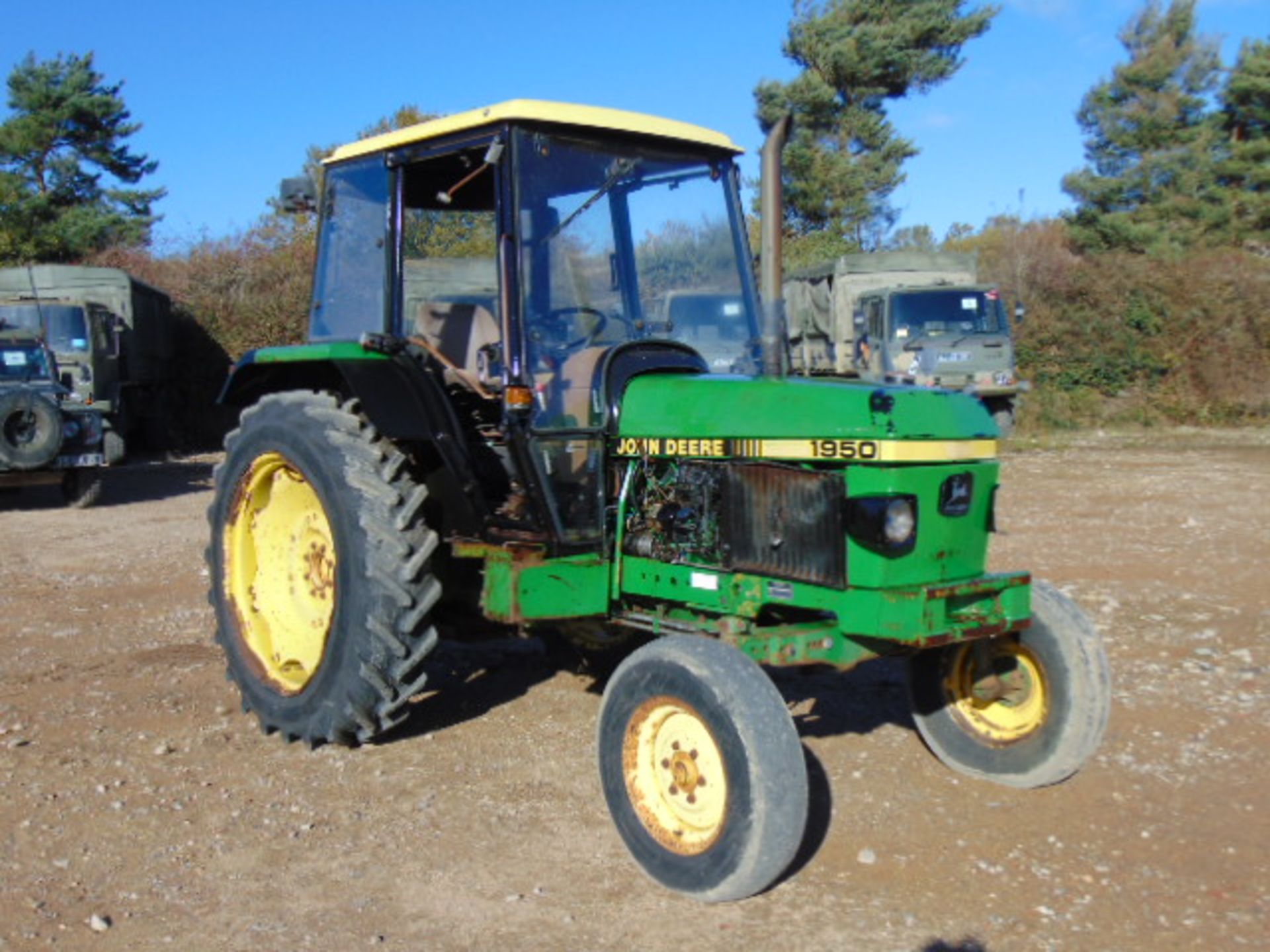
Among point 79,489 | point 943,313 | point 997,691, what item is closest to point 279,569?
point 997,691

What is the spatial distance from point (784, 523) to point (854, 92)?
1091 inches

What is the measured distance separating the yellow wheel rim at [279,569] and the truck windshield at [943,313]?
1322 cm

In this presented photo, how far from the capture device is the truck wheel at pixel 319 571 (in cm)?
445

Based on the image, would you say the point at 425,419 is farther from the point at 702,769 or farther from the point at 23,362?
the point at 23,362

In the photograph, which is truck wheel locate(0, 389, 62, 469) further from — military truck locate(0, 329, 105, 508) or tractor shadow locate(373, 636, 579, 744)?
tractor shadow locate(373, 636, 579, 744)

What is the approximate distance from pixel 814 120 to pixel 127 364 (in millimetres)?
17836

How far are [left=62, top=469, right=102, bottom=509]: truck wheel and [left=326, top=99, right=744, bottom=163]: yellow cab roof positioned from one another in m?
9.16

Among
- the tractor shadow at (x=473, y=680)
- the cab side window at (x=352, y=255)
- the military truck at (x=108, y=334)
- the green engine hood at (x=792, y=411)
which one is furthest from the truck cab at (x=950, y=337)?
the green engine hood at (x=792, y=411)

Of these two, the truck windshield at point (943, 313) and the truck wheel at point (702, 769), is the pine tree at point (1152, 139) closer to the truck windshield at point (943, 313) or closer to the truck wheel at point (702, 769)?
the truck windshield at point (943, 313)

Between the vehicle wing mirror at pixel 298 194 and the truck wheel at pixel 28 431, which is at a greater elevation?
the vehicle wing mirror at pixel 298 194

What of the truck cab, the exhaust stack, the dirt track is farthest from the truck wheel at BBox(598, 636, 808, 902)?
the truck cab

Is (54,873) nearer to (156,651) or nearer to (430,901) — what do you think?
(430,901)

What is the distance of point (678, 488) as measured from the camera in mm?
4250

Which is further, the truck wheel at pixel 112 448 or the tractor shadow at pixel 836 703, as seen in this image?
the truck wheel at pixel 112 448
